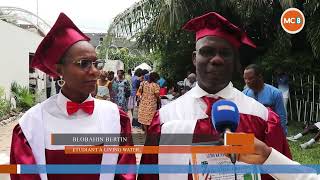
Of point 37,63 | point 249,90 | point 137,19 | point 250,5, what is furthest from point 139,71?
point 37,63

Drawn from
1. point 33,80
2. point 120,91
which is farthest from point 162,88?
point 33,80

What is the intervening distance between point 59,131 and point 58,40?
45cm

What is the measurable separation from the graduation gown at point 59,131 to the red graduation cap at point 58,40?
202mm

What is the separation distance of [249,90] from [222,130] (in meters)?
3.75

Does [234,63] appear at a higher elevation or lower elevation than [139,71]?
higher

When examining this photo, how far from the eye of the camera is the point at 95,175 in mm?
2203

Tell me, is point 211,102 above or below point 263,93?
above

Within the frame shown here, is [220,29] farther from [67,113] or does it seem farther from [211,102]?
[67,113]

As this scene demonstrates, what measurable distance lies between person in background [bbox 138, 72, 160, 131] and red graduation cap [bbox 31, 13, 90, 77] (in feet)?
21.5

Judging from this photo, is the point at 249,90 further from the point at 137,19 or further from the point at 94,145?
the point at 137,19

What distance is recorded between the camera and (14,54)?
16188 millimetres

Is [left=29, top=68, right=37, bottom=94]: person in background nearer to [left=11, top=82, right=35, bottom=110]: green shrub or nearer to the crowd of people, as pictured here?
[left=11, top=82, right=35, bottom=110]: green shrub

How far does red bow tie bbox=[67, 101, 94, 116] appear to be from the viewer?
2311 millimetres

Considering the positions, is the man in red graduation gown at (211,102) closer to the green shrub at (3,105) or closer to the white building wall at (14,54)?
the green shrub at (3,105)
